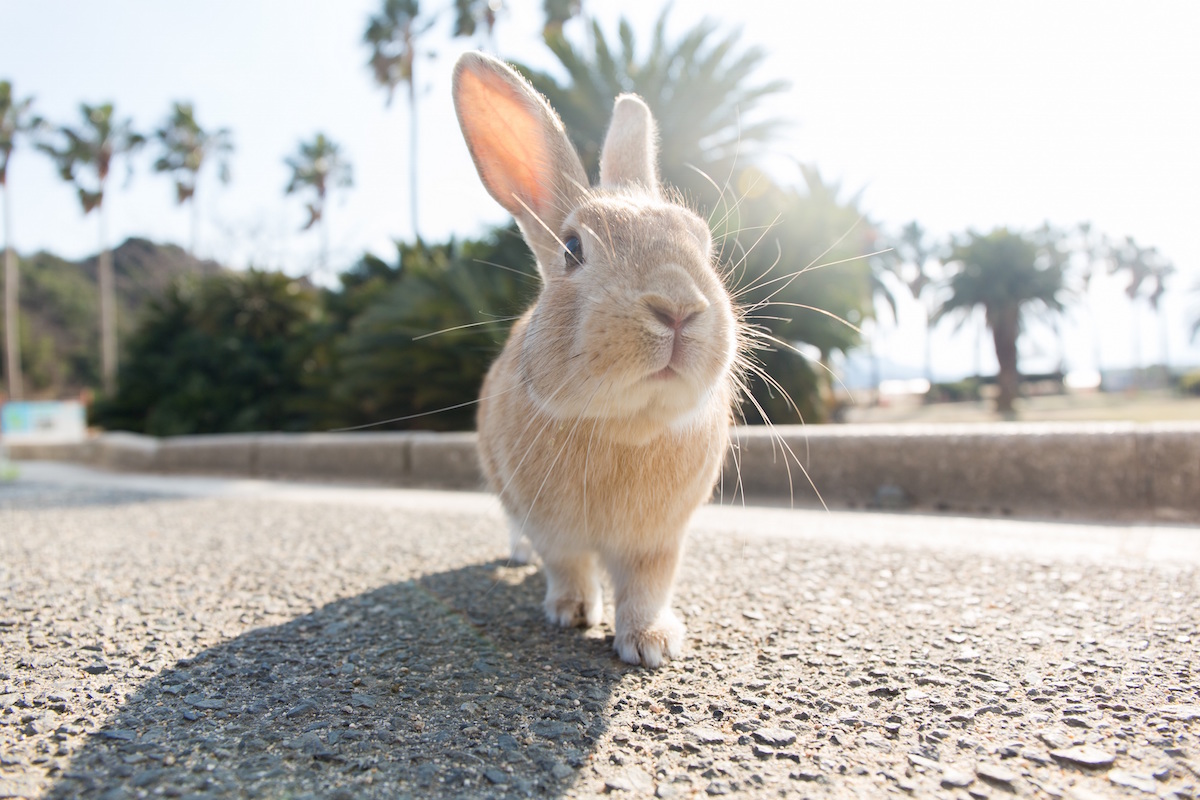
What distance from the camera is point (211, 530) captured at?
3930 mm

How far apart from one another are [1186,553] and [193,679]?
3.48m

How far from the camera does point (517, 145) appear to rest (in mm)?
2105

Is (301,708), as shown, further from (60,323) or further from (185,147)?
(60,323)

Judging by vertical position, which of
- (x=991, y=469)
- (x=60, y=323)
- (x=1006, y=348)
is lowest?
(x=991, y=469)

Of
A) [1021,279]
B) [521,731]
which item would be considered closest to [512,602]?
[521,731]

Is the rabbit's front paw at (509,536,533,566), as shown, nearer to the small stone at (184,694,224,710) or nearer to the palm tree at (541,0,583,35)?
the small stone at (184,694,224,710)

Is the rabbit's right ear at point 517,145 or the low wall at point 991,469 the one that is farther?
the low wall at point 991,469

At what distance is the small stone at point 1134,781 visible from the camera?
119 centimetres

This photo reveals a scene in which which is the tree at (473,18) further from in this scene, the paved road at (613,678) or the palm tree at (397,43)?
the paved road at (613,678)

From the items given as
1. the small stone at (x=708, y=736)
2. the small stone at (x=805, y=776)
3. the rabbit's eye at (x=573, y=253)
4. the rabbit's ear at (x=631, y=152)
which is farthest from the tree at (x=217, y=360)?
the small stone at (x=805, y=776)

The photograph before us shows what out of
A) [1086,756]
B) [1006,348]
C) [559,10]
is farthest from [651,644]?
[1006,348]

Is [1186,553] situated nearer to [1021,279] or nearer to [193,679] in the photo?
[193,679]

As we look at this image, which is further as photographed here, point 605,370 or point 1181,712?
point 605,370

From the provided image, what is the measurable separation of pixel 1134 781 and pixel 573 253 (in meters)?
1.64
